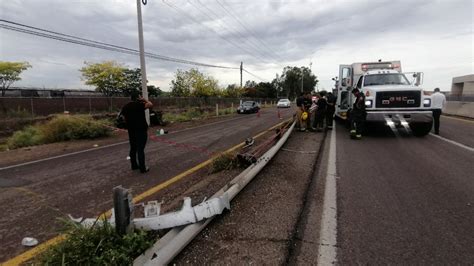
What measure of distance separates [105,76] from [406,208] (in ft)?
212

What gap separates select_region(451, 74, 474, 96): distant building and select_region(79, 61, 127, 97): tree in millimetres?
60776

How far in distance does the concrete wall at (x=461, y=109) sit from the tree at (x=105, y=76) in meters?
53.7

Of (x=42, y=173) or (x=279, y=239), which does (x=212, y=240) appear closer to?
(x=279, y=239)

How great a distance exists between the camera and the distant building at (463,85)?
5122 centimetres

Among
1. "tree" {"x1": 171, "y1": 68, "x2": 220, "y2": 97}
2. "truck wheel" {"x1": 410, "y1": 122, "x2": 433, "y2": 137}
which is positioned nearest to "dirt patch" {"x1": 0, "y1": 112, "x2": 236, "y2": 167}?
"truck wheel" {"x1": 410, "y1": 122, "x2": 433, "y2": 137}

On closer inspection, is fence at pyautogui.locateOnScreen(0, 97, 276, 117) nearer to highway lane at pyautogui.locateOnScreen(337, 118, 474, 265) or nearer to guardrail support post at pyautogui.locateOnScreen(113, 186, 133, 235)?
guardrail support post at pyautogui.locateOnScreen(113, 186, 133, 235)

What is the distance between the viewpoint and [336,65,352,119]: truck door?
585 inches

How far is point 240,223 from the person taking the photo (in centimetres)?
396

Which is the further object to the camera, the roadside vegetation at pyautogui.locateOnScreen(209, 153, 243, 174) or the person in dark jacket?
the person in dark jacket

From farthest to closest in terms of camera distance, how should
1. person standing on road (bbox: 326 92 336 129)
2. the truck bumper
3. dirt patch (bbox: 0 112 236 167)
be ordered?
1. person standing on road (bbox: 326 92 336 129)
2. the truck bumper
3. dirt patch (bbox: 0 112 236 167)

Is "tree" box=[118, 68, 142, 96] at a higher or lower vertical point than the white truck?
higher

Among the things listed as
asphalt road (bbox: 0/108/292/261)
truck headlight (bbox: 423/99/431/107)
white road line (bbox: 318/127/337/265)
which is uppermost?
truck headlight (bbox: 423/99/431/107)

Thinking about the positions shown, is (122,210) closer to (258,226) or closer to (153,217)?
(153,217)

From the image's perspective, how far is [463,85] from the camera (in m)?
55.7
